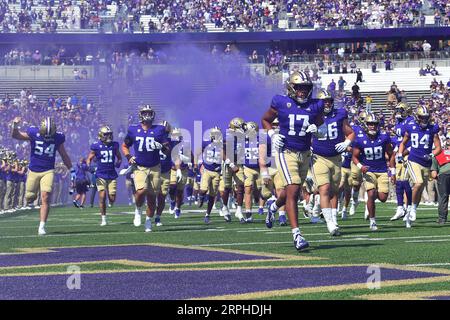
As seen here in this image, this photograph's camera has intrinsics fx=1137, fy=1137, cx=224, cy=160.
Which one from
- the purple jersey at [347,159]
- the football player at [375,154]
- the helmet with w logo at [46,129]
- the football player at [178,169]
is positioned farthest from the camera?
the football player at [178,169]

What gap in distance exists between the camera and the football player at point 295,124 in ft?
45.1

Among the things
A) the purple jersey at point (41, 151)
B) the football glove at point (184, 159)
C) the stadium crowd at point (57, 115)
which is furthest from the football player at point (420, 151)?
the stadium crowd at point (57, 115)

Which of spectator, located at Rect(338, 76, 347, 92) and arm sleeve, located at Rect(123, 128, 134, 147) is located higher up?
spectator, located at Rect(338, 76, 347, 92)

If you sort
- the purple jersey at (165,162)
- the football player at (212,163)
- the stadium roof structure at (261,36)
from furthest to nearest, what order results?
the stadium roof structure at (261,36) → the football player at (212,163) → the purple jersey at (165,162)

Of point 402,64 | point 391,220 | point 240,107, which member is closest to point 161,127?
point 391,220

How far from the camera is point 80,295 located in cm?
905

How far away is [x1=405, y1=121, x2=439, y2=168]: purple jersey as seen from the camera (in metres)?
19.3

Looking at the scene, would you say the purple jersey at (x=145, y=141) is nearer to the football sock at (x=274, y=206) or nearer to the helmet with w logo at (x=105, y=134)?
the football sock at (x=274, y=206)

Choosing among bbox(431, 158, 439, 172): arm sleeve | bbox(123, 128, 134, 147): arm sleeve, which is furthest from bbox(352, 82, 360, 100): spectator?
bbox(123, 128, 134, 147): arm sleeve

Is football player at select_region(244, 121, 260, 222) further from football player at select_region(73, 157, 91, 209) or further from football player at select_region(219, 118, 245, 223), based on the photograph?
football player at select_region(73, 157, 91, 209)

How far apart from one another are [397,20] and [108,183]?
37327 millimetres

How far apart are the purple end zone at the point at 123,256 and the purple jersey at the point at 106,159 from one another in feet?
25.8

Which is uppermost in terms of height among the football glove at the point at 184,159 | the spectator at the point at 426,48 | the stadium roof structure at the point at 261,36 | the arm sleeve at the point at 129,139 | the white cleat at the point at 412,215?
the stadium roof structure at the point at 261,36

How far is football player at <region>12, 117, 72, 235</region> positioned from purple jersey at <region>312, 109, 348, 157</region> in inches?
167
